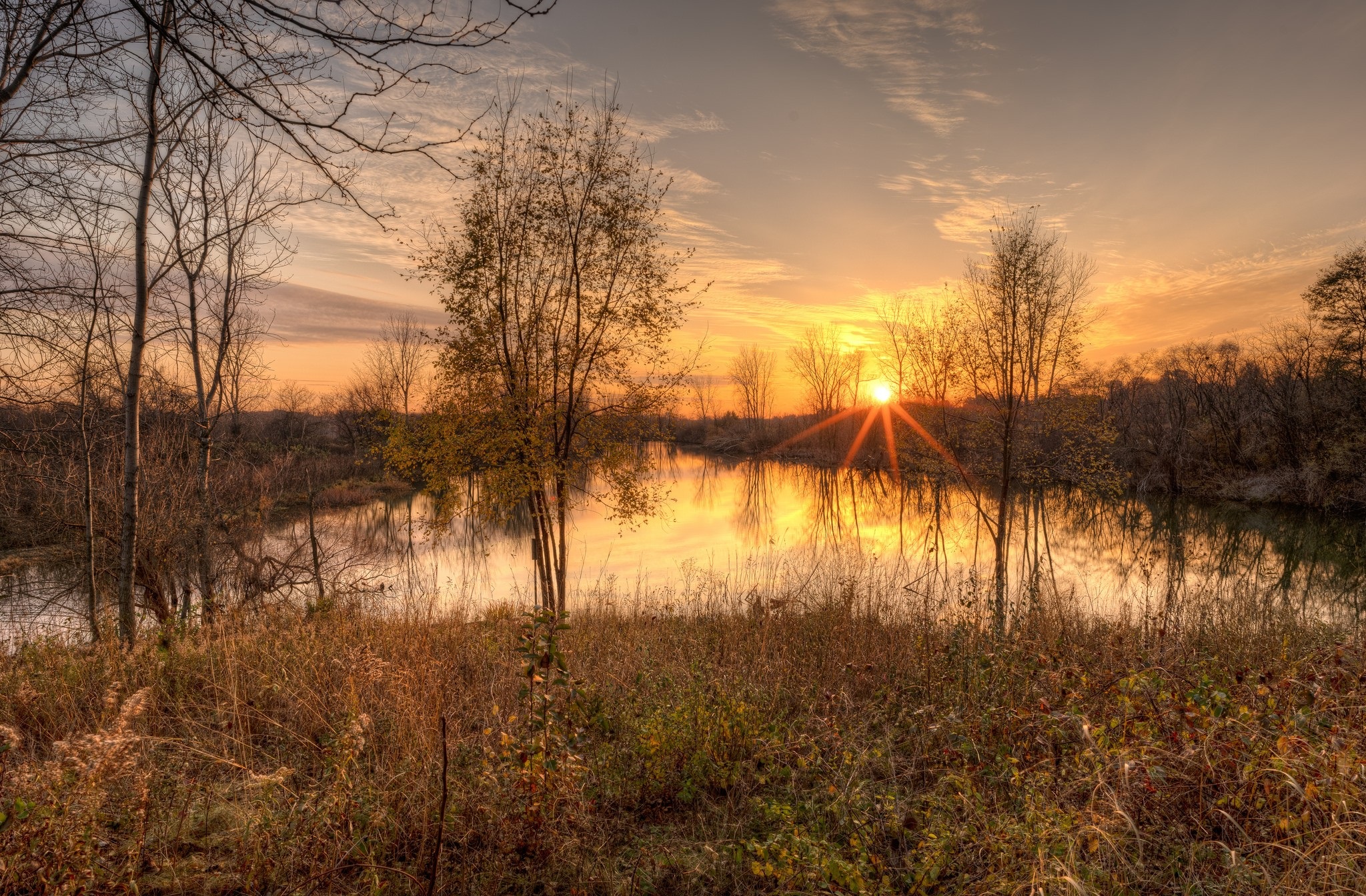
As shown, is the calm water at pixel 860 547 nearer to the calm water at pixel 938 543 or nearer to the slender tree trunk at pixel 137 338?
A: the calm water at pixel 938 543

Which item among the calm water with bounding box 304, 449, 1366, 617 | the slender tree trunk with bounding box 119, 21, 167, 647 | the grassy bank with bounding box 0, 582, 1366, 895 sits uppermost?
the slender tree trunk with bounding box 119, 21, 167, 647

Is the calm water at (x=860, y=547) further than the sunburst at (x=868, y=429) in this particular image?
No

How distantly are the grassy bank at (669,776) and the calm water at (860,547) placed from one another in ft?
Answer: 17.0

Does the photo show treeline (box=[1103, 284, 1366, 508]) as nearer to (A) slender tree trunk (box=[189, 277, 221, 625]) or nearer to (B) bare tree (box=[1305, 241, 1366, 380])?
(B) bare tree (box=[1305, 241, 1366, 380])

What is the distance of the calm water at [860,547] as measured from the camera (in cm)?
1375

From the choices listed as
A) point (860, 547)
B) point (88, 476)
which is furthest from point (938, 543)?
point (88, 476)

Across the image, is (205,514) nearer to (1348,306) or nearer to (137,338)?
(137,338)

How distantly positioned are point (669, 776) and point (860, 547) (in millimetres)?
13613

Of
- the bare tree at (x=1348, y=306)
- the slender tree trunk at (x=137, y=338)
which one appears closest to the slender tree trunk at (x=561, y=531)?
the slender tree trunk at (x=137, y=338)

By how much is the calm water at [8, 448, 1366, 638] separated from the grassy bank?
17.0 ft

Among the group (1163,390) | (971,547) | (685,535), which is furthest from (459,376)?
(1163,390)

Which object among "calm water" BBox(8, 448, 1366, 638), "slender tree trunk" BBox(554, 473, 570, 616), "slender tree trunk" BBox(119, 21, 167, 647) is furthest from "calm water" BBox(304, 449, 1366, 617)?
"slender tree trunk" BBox(119, 21, 167, 647)

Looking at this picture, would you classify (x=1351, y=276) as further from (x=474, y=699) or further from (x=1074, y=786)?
(x=474, y=699)

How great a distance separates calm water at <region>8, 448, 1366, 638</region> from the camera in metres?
13.8
